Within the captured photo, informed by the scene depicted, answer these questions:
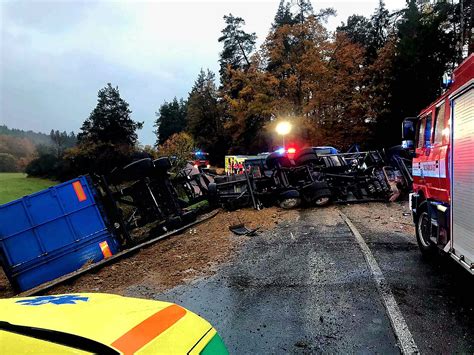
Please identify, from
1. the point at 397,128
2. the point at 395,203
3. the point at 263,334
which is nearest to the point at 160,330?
the point at 263,334

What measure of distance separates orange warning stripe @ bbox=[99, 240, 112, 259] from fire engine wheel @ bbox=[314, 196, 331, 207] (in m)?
6.51

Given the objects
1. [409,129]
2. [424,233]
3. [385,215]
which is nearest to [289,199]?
[385,215]

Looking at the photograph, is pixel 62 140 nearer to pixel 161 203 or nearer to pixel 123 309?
pixel 161 203

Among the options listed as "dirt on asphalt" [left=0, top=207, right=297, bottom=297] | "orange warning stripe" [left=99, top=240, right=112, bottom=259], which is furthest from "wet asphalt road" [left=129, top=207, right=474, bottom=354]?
"orange warning stripe" [left=99, top=240, right=112, bottom=259]

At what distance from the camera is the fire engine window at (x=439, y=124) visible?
482 cm

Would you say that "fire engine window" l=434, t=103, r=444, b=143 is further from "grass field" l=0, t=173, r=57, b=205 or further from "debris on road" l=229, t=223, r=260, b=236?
"grass field" l=0, t=173, r=57, b=205

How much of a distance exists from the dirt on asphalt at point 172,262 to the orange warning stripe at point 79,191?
5.84 feet

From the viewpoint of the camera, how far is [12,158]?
105ft

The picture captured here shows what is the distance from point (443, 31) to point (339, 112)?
9.86 meters

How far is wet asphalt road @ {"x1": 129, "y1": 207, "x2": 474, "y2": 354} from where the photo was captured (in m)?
3.43

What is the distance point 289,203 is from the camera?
11.0 meters

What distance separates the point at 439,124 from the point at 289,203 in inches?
250

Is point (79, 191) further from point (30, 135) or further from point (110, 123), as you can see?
point (30, 135)

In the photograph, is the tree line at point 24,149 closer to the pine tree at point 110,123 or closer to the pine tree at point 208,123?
the pine tree at point 110,123
